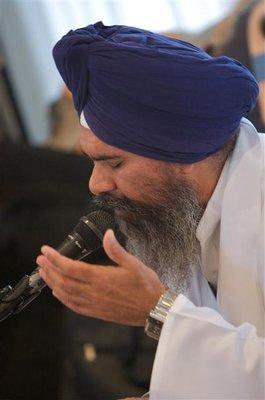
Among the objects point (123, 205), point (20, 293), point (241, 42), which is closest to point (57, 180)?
point (241, 42)

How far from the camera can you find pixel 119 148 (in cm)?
114

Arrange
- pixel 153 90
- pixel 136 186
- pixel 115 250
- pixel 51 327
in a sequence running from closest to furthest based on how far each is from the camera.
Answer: pixel 115 250, pixel 153 90, pixel 136 186, pixel 51 327

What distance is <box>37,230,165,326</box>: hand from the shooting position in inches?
38.7

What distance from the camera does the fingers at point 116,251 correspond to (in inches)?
A: 37.7

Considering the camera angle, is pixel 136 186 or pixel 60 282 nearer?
pixel 60 282

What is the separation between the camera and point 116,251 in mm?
964

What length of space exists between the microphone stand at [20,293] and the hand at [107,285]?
0.18 feet

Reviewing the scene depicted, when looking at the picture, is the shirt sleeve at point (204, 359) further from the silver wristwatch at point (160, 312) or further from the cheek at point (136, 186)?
the cheek at point (136, 186)

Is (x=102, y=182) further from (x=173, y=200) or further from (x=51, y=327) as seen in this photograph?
(x=51, y=327)

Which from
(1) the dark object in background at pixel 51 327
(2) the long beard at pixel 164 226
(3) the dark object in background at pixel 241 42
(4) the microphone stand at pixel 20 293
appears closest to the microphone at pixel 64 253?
(4) the microphone stand at pixel 20 293

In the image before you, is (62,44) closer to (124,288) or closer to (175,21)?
(124,288)

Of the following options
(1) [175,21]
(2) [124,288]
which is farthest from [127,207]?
(1) [175,21]

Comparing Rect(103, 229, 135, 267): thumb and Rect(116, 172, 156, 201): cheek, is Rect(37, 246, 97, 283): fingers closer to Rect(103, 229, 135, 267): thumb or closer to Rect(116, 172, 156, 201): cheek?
Rect(103, 229, 135, 267): thumb

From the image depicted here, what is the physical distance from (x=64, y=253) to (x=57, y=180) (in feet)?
4.42
